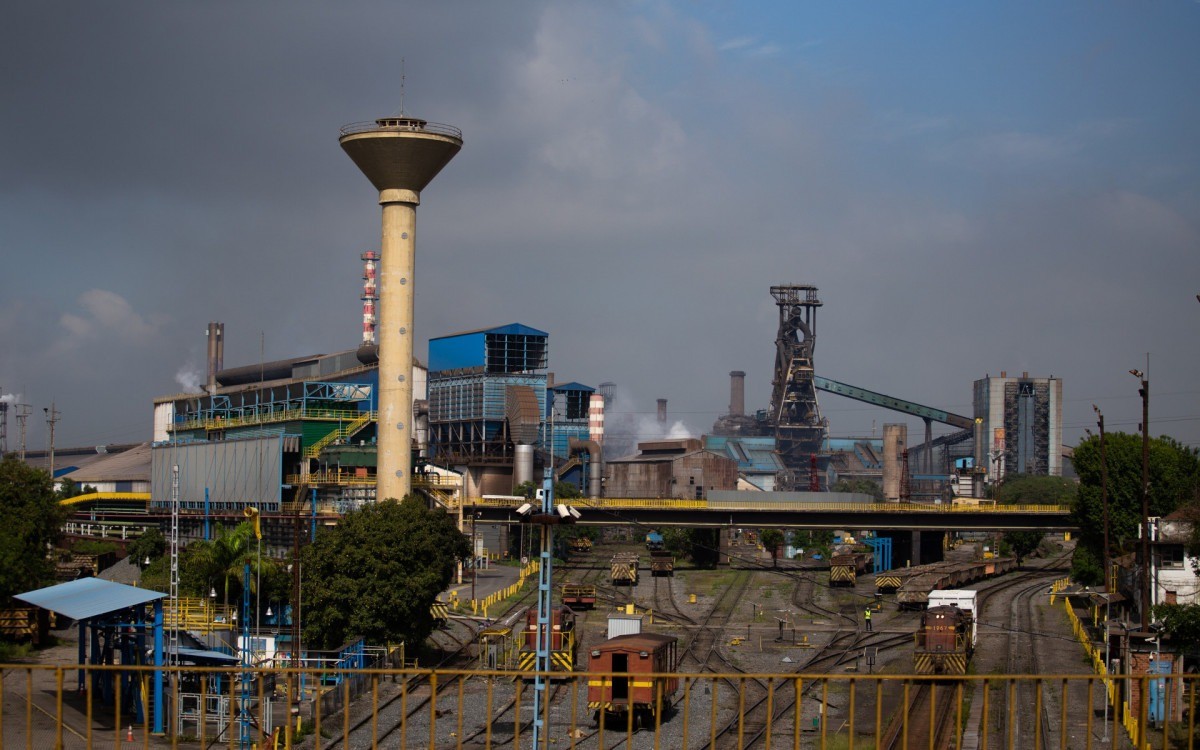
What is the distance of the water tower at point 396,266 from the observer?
67688 mm

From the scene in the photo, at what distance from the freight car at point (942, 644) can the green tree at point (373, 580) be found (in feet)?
57.0

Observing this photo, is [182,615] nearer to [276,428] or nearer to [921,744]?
[921,744]

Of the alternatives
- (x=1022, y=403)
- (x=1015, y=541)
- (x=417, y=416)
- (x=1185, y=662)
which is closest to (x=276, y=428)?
(x=417, y=416)

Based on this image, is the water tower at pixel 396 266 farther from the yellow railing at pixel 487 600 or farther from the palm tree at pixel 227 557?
the palm tree at pixel 227 557

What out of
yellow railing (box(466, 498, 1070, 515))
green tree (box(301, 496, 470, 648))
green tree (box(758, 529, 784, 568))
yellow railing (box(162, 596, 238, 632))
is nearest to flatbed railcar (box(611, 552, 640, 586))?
yellow railing (box(466, 498, 1070, 515))

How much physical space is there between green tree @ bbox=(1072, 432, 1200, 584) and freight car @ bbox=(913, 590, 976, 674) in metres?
22.0

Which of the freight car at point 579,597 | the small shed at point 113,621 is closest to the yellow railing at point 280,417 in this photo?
the freight car at point 579,597

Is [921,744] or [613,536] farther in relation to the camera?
[613,536]

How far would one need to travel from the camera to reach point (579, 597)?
62500mm

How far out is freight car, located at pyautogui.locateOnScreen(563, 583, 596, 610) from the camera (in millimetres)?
62562

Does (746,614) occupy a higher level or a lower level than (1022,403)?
lower

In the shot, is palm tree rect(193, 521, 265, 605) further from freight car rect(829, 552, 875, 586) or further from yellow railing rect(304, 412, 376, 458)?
yellow railing rect(304, 412, 376, 458)

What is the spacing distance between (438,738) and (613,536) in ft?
287

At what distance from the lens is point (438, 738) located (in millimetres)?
34281
